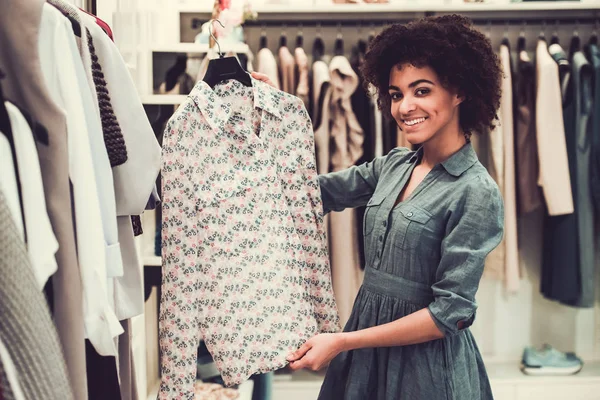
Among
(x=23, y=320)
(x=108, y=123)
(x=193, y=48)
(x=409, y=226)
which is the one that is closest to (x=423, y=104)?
(x=409, y=226)

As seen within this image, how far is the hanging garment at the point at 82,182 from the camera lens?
745 millimetres

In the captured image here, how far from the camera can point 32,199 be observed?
63cm

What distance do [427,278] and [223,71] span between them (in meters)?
0.65

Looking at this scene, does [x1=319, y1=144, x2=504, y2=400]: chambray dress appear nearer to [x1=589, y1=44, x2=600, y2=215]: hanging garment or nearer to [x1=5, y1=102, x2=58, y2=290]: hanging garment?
[x1=5, y1=102, x2=58, y2=290]: hanging garment

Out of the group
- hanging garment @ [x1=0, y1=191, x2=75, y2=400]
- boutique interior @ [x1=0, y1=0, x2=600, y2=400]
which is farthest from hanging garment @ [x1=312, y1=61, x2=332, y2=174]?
hanging garment @ [x1=0, y1=191, x2=75, y2=400]

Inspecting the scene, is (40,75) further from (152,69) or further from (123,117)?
(152,69)

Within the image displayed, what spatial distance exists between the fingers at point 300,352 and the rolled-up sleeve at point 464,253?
0.88 feet

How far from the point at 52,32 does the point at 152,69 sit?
134 cm

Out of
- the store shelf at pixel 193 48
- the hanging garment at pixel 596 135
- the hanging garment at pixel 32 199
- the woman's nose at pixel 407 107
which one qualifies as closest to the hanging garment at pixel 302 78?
Result: the store shelf at pixel 193 48

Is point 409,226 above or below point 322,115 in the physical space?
below

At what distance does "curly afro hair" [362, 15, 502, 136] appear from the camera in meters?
1.18

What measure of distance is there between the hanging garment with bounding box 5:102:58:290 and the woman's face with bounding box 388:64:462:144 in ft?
2.55

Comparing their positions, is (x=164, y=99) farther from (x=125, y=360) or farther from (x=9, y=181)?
(x=9, y=181)

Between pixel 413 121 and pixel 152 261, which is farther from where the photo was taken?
pixel 152 261
